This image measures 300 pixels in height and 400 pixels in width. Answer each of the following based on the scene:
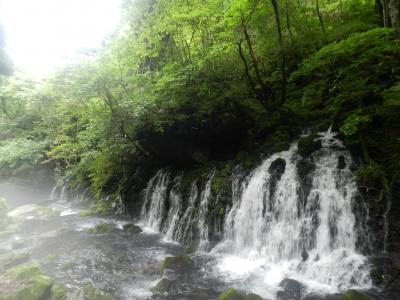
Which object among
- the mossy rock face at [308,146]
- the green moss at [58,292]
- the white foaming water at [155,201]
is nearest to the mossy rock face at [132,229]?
the white foaming water at [155,201]

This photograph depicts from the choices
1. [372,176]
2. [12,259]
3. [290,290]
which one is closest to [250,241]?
[290,290]

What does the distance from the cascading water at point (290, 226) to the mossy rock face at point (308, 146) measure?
19 cm

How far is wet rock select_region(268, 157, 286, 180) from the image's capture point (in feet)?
33.6

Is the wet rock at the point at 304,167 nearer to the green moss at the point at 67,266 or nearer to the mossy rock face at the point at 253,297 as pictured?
the mossy rock face at the point at 253,297

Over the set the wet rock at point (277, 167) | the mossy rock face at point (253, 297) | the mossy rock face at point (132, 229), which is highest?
the wet rock at point (277, 167)

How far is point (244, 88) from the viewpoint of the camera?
12.1m

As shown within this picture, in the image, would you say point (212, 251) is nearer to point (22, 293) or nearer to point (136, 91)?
point (22, 293)

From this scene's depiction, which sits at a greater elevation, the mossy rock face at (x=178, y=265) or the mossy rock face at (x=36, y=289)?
the mossy rock face at (x=178, y=265)

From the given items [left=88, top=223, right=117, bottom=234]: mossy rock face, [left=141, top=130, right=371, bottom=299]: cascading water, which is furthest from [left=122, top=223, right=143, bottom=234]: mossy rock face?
[left=141, top=130, right=371, bottom=299]: cascading water

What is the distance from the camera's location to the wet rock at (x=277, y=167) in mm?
10229

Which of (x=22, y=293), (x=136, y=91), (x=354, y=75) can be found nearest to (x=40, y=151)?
(x=136, y=91)

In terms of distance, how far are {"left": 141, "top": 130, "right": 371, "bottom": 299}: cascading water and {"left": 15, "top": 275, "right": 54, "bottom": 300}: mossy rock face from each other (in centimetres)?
453

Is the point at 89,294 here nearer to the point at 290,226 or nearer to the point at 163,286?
the point at 163,286

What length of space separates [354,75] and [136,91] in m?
8.67
